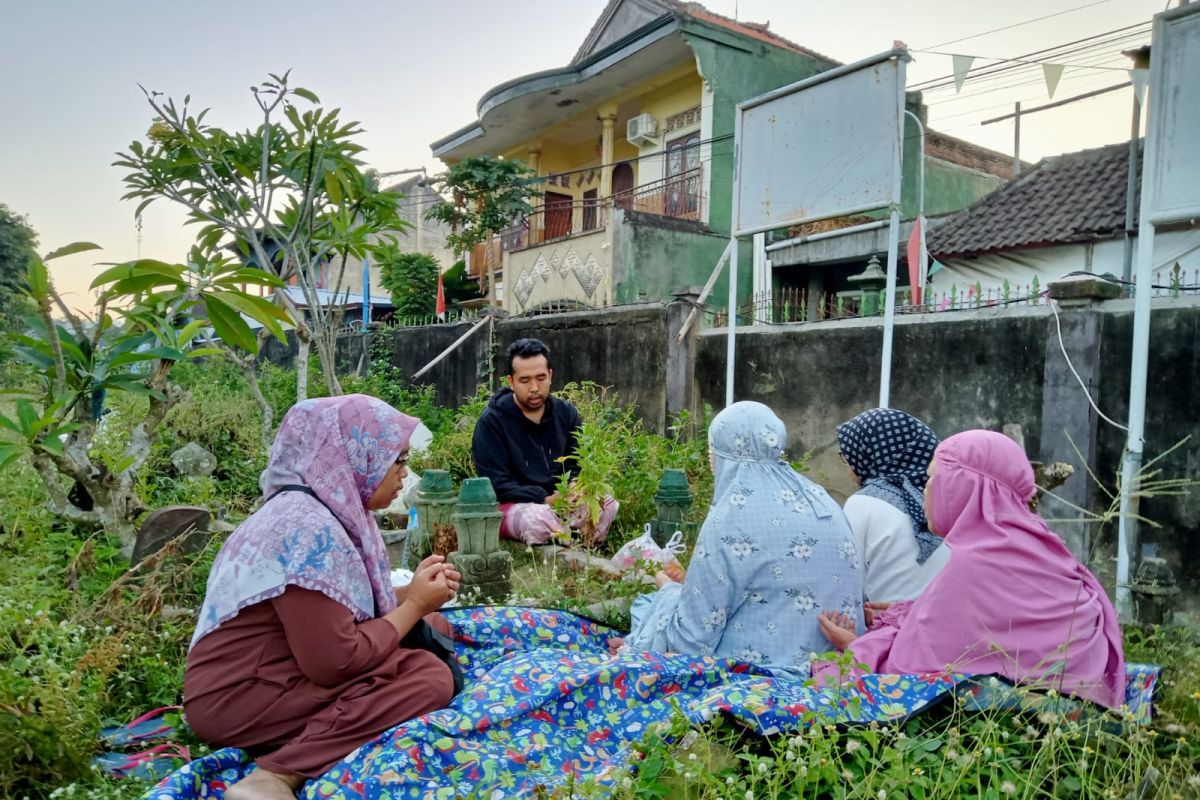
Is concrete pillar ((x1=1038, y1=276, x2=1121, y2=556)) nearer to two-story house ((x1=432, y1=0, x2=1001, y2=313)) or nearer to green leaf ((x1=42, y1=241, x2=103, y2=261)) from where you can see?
green leaf ((x1=42, y1=241, x2=103, y2=261))

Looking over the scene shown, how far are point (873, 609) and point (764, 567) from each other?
57 centimetres

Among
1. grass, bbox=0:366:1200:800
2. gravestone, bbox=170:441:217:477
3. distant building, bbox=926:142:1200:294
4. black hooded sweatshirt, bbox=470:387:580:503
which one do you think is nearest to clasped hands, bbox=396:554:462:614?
grass, bbox=0:366:1200:800

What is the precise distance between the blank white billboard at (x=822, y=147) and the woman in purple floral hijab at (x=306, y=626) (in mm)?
3482

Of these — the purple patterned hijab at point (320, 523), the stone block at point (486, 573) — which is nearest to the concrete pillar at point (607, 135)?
the stone block at point (486, 573)

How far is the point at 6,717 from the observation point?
217 centimetres

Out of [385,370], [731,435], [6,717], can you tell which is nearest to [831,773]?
Answer: [731,435]

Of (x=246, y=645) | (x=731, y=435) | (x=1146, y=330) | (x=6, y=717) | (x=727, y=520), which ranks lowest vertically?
(x=6, y=717)

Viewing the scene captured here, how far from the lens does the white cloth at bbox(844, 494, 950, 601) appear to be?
2811mm

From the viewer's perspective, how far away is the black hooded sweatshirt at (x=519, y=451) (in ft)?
16.2

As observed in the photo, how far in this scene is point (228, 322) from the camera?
232 centimetres

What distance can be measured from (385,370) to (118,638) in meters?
8.64

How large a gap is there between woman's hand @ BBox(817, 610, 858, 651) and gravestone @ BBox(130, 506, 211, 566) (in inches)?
105

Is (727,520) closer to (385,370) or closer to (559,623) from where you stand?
(559,623)

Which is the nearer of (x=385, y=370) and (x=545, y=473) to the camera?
(x=545, y=473)
